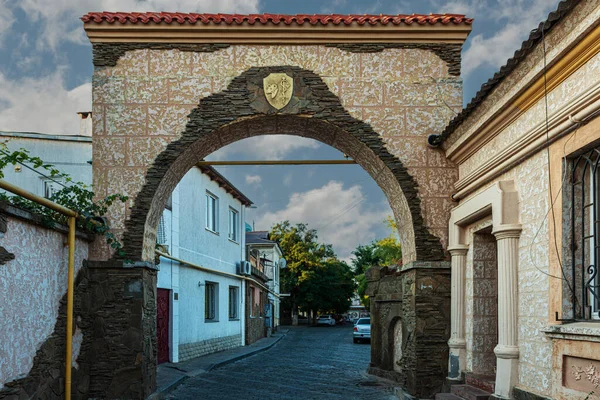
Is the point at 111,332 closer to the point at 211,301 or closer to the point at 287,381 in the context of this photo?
the point at 287,381

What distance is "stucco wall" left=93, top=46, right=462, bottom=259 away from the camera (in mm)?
10820

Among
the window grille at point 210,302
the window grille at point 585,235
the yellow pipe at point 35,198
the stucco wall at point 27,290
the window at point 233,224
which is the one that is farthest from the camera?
the window at point 233,224

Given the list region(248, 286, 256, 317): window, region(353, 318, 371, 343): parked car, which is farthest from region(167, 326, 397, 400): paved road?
region(353, 318, 371, 343): parked car

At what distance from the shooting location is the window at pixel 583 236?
6.28 m

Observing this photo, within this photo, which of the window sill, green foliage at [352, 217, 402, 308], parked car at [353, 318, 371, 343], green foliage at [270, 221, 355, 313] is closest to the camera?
the window sill

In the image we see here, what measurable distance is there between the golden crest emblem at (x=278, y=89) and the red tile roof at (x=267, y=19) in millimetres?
854

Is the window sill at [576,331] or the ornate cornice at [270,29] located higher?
the ornate cornice at [270,29]

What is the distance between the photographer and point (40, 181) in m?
16.7

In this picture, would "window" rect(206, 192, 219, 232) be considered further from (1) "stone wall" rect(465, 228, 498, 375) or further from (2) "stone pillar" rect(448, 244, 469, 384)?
(1) "stone wall" rect(465, 228, 498, 375)

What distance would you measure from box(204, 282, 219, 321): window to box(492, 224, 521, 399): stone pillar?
14312 millimetres

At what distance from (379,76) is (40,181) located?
9.73 meters

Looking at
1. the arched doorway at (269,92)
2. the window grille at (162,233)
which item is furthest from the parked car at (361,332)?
the arched doorway at (269,92)

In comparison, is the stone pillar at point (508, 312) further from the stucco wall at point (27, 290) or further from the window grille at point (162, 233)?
the window grille at point (162, 233)

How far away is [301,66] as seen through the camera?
429 inches
